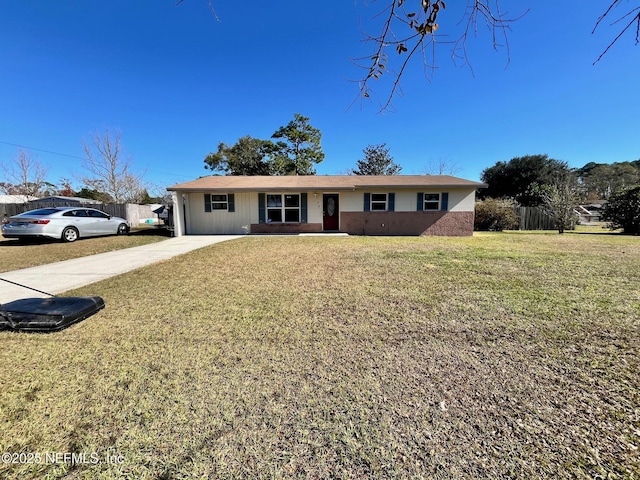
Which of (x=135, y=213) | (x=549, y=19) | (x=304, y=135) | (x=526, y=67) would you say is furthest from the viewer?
(x=304, y=135)

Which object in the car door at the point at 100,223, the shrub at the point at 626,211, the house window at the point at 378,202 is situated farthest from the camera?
the shrub at the point at 626,211

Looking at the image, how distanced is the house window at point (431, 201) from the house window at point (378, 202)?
82.2 inches

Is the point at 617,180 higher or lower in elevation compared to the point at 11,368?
higher

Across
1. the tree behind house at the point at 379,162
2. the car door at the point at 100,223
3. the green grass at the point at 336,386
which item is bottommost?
the green grass at the point at 336,386

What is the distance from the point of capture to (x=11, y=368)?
245 centimetres

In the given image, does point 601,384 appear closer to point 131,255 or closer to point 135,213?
point 131,255

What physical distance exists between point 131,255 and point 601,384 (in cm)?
1012

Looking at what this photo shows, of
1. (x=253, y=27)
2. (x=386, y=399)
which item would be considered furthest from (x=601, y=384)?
(x=253, y=27)

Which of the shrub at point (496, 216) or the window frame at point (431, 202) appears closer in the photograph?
the window frame at point (431, 202)

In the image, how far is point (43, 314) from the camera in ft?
10.7

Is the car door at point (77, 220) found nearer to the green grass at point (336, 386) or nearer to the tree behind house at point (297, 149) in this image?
the green grass at point (336, 386)

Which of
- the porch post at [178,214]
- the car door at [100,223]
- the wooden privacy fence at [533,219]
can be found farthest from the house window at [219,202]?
the wooden privacy fence at [533,219]

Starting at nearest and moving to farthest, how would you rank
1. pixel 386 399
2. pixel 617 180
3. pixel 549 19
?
pixel 386 399 → pixel 549 19 → pixel 617 180

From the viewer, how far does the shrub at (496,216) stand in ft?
58.3
